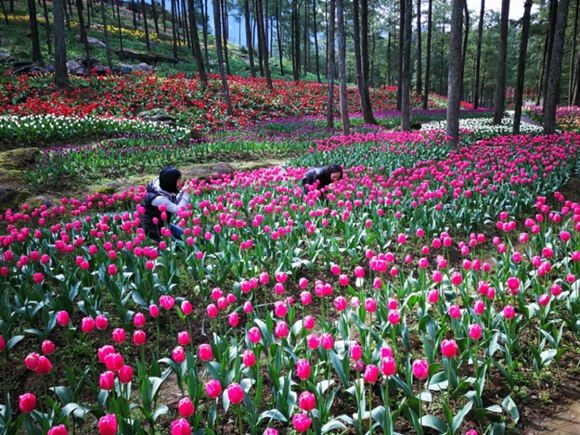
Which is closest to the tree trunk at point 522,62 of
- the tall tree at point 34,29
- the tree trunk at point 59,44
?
the tree trunk at point 59,44

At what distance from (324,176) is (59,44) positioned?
1495cm

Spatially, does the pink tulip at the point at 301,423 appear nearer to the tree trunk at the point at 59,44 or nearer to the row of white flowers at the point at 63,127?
the row of white flowers at the point at 63,127

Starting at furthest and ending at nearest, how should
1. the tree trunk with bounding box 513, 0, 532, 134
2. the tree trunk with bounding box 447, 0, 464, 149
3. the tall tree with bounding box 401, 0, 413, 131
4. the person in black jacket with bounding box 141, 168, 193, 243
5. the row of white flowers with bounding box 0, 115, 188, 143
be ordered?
the tall tree with bounding box 401, 0, 413, 131, the tree trunk with bounding box 513, 0, 532, 134, the row of white flowers with bounding box 0, 115, 188, 143, the tree trunk with bounding box 447, 0, 464, 149, the person in black jacket with bounding box 141, 168, 193, 243

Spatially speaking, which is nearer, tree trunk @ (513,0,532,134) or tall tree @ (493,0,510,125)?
tree trunk @ (513,0,532,134)

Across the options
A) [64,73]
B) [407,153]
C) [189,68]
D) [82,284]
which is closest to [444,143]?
[407,153]

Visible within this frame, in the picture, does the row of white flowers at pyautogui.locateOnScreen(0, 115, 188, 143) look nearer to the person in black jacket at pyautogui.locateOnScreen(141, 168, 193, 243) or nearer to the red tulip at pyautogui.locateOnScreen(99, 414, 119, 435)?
the person in black jacket at pyautogui.locateOnScreen(141, 168, 193, 243)

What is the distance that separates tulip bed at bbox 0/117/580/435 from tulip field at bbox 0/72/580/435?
0.06ft

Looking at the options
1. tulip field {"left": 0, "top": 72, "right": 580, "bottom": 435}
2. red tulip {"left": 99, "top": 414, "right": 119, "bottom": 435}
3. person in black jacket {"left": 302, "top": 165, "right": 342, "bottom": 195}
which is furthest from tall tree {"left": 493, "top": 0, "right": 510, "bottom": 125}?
red tulip {"left": 99, "top": 414, "right": 119, "bottom": 435}

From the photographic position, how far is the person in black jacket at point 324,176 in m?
6.39

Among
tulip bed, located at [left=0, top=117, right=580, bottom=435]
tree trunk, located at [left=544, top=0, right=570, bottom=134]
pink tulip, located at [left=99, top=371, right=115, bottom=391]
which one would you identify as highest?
tree trunk, located at [left=544, top=0, right=570, bottom=134]

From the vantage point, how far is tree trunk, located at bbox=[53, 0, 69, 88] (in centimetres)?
1554

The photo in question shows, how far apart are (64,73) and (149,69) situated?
12.3 metres

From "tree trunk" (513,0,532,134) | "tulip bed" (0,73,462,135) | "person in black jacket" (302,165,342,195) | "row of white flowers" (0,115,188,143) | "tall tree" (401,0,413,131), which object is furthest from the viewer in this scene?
"tulip bed" (0,73,462,135)

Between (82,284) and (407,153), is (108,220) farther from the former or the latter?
(407,153)
